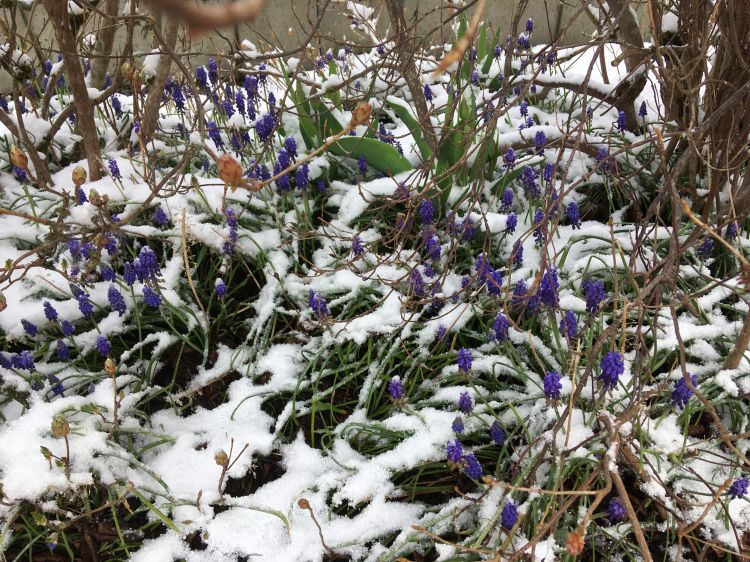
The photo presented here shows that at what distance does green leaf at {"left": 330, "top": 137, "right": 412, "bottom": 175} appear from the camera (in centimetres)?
235

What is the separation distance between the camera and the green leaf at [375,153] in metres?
2.35

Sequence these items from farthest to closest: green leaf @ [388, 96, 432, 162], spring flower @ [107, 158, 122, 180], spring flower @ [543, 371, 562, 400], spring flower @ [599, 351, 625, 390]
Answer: green leaf @ [388, 96, 432, 162] → spring flower @ [107, 158, 122, 180] → spring flower @ [543, 371, 562, 400] → spring flower @ [599, 351, 625, 390]

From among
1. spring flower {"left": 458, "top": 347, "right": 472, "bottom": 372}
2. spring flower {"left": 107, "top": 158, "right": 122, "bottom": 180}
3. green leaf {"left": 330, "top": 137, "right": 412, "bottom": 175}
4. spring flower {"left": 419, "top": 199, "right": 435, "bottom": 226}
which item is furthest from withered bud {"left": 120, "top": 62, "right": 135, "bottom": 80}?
spring flower {"left": 458, "top": 347, "right": 472, "bottom": 372}

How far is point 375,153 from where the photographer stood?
2422mm

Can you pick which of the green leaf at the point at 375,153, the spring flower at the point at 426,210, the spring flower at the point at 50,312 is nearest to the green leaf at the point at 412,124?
the green leaf at the point at 375,153

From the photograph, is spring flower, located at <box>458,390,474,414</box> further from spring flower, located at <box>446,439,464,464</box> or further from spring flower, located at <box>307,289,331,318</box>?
spring flower, located at <box>307,289,331,318</box>

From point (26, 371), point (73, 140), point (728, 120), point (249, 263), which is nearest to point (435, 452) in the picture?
point (249, 263)

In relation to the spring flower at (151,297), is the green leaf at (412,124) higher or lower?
higher

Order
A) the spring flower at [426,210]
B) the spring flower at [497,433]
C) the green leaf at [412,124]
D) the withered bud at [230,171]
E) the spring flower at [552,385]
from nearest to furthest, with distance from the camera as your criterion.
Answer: the withered bud at [230,171]
the spring flower at [552,385]
the spring flower at [497,433]
the spring flower at [426,210]
the green leaf at [412,124]

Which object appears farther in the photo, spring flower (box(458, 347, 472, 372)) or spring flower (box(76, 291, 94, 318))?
spring flower (box(76, 291, 94, 318))

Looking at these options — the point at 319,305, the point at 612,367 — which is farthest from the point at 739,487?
the point at 319,305

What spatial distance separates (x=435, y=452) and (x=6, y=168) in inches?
93.3

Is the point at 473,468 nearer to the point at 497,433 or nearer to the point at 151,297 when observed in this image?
the point at 497,433

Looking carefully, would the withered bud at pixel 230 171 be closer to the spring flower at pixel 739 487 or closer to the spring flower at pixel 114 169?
the spring flower at pixel 739 487
